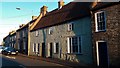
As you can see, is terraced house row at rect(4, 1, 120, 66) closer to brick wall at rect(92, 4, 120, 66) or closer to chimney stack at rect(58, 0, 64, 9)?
brick wall at rect(92, 4, 120, 66)

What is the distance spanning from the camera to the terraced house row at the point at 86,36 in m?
18.1

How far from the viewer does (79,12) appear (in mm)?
24906

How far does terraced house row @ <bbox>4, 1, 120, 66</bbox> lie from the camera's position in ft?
59.4

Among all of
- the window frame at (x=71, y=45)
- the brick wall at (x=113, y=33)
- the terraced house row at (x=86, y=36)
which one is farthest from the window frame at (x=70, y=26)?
the brick wall at (x=113, y=33)

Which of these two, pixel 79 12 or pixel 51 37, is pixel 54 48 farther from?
A: pixel 79 12

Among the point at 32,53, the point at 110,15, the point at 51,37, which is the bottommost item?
the point at 32,53

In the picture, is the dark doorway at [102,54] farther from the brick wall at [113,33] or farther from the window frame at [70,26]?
the window frame at [70,26]

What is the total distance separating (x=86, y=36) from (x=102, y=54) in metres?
3.80

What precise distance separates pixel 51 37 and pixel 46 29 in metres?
2.42

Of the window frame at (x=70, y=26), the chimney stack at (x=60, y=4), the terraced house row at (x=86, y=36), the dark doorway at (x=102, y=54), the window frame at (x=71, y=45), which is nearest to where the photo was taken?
the terraced house row at (x=86, y=36)

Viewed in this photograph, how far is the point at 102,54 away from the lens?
19422mm

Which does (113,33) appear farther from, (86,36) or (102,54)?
(86,36)

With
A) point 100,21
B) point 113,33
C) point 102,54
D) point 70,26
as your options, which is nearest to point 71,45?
point 70,26

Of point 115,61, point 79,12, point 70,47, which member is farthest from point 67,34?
point 115,61
